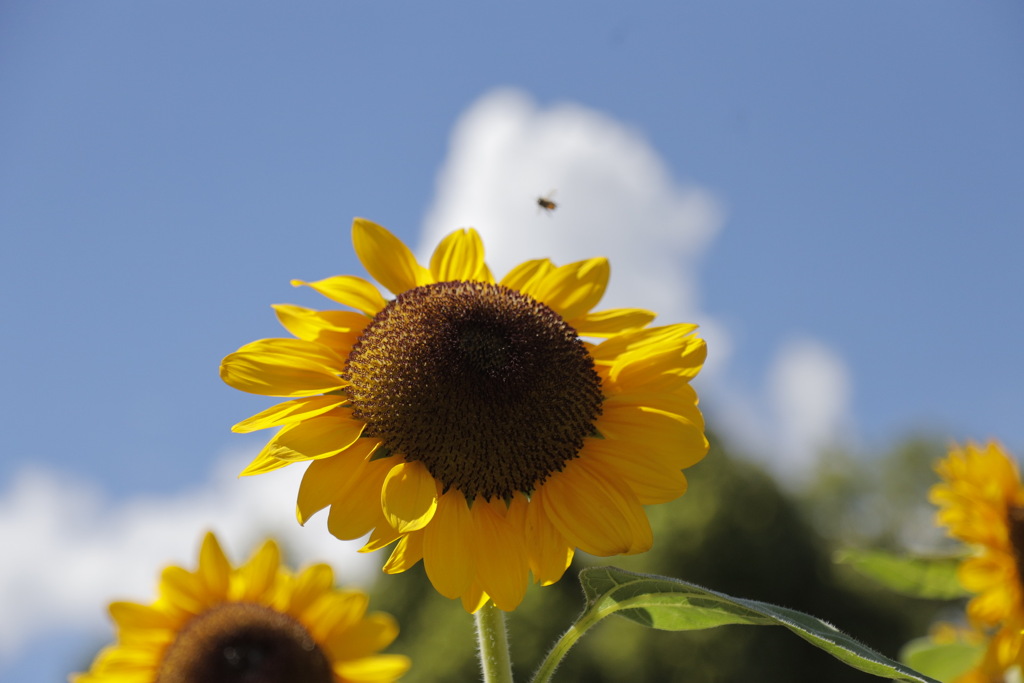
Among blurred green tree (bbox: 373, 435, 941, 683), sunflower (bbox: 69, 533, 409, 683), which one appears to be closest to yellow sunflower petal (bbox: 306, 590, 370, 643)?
sunflower (bbox: 69, 533, 409, 683)

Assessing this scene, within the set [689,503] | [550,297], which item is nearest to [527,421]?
[550,297]

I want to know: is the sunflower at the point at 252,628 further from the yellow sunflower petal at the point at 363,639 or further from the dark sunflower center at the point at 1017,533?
the dark sunflower center at the point at 1017,533

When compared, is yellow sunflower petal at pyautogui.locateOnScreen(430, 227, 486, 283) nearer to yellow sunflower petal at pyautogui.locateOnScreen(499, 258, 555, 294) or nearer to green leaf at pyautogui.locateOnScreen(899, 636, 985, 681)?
yellow sunflower petal at pyautogui.locateOnScreen(499, 258, 555, 294)

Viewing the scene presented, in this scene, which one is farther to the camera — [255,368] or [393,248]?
[393,248]

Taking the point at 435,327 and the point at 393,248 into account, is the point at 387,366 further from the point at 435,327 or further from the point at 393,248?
the point at 393,248

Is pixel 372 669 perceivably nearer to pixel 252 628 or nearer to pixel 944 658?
pixel 252 628

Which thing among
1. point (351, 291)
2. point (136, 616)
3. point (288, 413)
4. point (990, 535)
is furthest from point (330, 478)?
point (990, 535)
